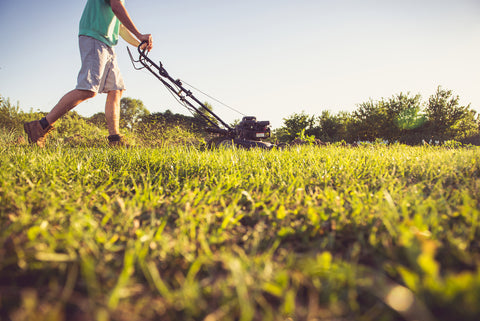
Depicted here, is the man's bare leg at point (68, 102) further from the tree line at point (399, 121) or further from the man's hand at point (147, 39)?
the tree line at point (399, 121)

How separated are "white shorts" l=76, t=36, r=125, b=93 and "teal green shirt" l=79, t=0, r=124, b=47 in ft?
0.27

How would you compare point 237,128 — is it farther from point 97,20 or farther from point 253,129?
point 97,20

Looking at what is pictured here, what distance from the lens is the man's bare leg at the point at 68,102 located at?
300 centimetres

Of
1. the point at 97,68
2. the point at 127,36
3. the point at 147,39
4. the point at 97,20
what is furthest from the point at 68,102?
the point at 127,36

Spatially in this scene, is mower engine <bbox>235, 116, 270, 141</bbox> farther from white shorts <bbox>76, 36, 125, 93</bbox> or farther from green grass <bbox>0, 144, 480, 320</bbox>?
green grass <bbox>0, 144, 480, 320</bbox>

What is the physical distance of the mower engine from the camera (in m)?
4.94

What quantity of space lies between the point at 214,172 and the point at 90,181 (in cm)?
100

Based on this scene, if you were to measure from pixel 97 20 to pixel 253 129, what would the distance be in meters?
3.22

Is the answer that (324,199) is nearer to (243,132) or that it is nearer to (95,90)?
(95,90)

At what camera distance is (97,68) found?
3.17m

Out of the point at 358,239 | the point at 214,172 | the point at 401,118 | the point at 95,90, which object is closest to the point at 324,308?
the point at 358,239

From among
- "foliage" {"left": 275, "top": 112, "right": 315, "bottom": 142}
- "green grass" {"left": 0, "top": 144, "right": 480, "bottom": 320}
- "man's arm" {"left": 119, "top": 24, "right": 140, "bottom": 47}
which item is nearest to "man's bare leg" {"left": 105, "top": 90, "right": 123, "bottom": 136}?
"man's arm" {"left": 119, "top": 24, "right": 140, "bottom": 47}

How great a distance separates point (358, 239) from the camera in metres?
1.01

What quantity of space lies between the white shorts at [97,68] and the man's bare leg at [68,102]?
8 centimetres
